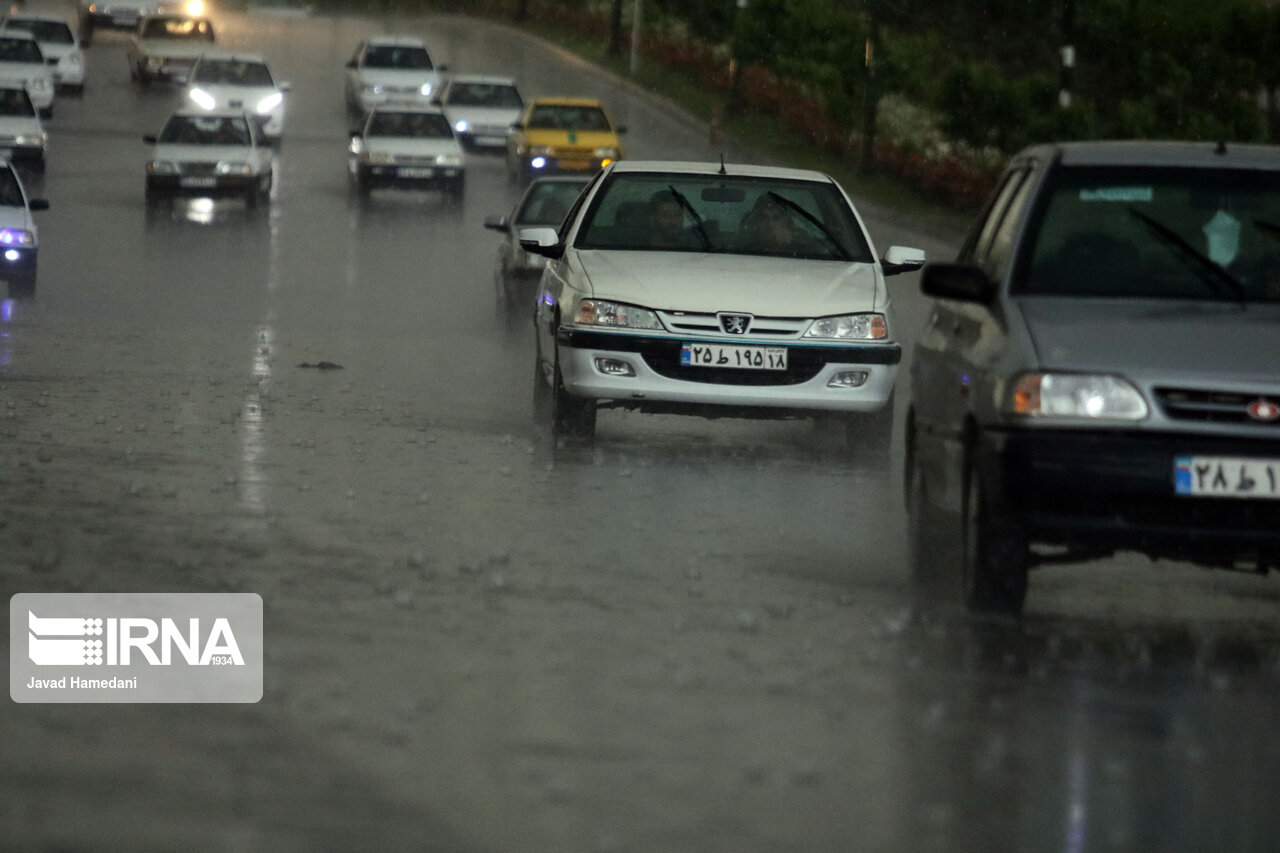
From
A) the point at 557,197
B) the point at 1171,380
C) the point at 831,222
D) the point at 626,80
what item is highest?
the point at 1171,380

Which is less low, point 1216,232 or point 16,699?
point 1216,232

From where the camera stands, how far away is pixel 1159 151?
886 cm

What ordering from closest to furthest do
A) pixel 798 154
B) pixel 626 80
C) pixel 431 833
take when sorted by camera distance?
pixel 431 833, pixel 798 154, pixel 626 80

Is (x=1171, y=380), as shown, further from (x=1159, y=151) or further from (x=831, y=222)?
(x=831, y=222)

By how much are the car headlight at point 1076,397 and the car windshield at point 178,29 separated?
53.6m

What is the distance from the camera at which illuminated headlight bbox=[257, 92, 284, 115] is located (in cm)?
4856

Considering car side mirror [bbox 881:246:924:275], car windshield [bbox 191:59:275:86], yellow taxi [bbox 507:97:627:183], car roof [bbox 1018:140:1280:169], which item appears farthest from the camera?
car windshield [bbox 191:59:275:86]

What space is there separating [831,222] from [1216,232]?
5.76 metres

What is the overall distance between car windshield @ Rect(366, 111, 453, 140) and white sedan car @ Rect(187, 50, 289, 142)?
6.39 m

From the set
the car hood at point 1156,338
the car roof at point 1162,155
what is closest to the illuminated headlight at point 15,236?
the car roof at point 1162,155

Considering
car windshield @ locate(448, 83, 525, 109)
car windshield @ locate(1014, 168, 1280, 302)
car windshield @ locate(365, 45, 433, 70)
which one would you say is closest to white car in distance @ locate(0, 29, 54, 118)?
car windshield @ locate(365, 45, 433, 70)

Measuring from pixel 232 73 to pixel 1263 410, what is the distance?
44.9 m

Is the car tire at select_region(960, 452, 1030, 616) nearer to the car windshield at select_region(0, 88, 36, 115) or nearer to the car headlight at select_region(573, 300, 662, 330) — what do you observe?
the car headlight at select_region(573, 300, 662, 330)

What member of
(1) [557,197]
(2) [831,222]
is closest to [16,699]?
(2) [831,222]
